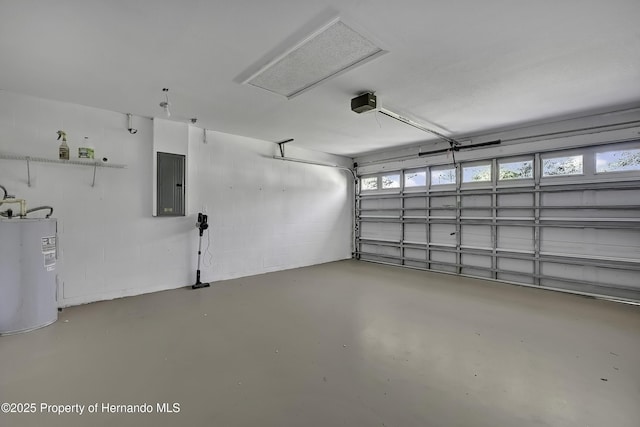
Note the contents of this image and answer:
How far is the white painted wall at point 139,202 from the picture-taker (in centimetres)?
334

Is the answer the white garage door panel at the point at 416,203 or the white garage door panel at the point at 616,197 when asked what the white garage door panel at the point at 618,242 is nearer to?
the white garage door panel at the point at 616,197

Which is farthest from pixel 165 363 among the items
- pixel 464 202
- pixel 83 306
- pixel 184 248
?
pixel 464 202

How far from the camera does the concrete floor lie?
5.43 feet

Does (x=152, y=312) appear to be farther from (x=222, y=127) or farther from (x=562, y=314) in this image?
(x=562, y=314)

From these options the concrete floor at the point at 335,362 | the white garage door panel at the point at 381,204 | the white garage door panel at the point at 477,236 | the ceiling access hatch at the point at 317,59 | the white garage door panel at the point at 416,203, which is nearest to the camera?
the concrete floor at the point at 335,362

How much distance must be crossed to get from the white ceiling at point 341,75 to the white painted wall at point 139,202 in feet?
1.35

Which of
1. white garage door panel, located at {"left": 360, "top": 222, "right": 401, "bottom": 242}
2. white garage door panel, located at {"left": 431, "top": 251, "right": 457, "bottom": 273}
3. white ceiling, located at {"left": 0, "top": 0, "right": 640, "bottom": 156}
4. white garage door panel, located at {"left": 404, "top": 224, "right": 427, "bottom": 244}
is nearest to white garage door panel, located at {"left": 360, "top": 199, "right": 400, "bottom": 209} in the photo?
white garage door panel, located at {"left": 360, "top": 222, "right": 401, "bottom": 242}

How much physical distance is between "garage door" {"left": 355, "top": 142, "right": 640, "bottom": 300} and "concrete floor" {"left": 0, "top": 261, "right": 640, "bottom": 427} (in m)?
0.68

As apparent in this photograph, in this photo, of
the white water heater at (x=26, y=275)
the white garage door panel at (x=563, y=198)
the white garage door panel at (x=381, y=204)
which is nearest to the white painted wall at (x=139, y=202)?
the white water heater at (x=26, y=275)

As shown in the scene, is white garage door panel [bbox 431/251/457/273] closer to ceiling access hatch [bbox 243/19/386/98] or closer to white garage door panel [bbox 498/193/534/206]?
white garage door panel [bbox 498/193/534/206]

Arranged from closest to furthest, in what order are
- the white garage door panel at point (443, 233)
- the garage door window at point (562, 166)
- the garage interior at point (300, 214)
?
the garage interior at point (300, 214), the garage door window at point (562, 166), the white garage door panel at point (443, 233)

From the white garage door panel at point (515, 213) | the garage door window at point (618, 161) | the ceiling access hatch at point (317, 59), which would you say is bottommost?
the white garage door panel at point (515, 213)

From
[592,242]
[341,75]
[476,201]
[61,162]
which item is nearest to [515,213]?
[476,201]

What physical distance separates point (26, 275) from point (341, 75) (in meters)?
3.77
